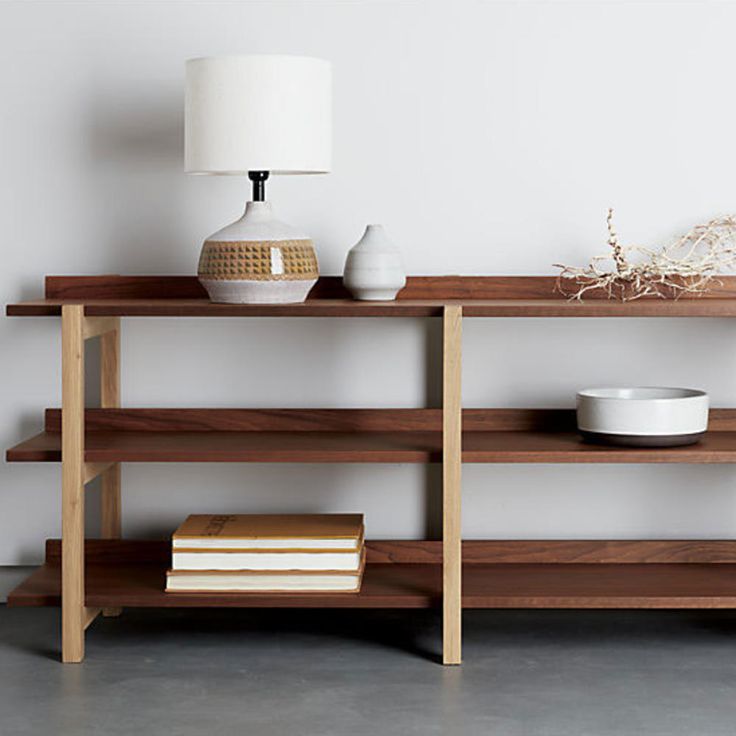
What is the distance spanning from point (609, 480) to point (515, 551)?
1.04 ft

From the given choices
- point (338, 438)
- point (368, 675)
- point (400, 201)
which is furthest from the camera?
point (400, 201)

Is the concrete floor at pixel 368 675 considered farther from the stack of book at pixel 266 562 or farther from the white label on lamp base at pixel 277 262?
the white label on lamp base at pixel 277 262

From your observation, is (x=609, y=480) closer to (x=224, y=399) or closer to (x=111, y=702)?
(x=224, y=399)

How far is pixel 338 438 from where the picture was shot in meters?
3.26

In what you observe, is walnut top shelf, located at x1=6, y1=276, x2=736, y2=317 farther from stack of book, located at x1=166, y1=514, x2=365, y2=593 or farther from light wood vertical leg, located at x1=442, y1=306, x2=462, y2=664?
stack of book, located at x1=166, y1=514, x2=365, y2=593

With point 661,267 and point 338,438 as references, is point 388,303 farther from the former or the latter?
point 661,267

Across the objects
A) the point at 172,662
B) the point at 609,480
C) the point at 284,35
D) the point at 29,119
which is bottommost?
the point at 172,662

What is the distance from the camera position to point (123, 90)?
3434mm

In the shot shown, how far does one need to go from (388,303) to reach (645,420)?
2.10 feet

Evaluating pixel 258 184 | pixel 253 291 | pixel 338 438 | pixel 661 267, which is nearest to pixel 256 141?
pixel 258 184

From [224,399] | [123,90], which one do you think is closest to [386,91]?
[123,90]

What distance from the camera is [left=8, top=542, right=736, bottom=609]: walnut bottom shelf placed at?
3.04 m

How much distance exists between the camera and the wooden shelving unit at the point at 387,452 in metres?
2.98

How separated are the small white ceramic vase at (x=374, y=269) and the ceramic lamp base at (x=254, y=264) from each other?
122 mm
